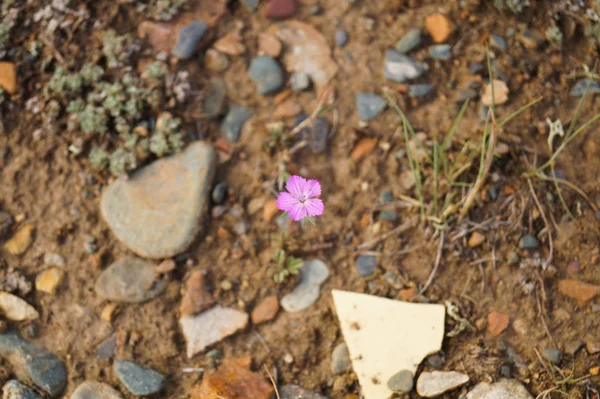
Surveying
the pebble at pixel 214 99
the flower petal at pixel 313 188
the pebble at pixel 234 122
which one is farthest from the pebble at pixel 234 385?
the pebble at pixel 214 99

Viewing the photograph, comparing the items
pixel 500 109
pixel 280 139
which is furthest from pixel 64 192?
pixel 500 109

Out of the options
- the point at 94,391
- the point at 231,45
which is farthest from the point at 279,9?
the point at 94,391

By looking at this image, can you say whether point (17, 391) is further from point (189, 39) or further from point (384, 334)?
point (189, 39)

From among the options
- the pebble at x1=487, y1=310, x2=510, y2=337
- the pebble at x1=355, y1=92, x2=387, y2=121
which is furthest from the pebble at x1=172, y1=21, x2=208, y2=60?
the pebble at x1=487, y1=310, x2=510, y2=337

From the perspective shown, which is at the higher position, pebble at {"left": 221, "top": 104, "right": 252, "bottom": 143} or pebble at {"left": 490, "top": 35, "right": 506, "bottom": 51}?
pebble at {"left": 490, "top": 35, "right": 506, "bottom": 51}

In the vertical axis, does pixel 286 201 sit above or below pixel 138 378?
above

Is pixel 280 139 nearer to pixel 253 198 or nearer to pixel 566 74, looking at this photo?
pixel 253 198

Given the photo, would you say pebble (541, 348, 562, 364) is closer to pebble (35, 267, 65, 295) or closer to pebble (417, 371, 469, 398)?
pebble (417, 371, 469, 398)
